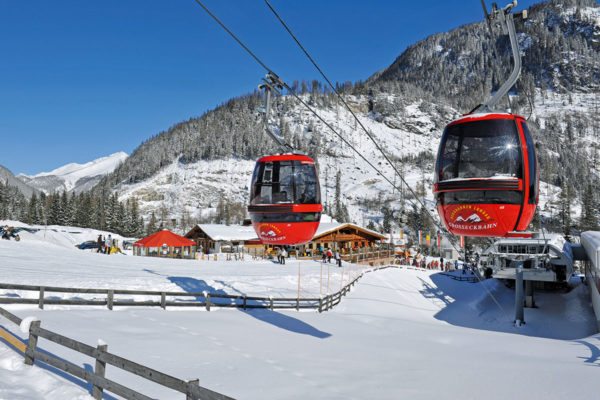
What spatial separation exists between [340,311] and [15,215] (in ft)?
339

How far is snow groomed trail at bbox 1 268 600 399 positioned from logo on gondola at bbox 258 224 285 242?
114 inches

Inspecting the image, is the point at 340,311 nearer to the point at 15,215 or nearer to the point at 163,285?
the point at 163,285

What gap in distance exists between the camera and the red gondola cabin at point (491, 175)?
728 centimetres

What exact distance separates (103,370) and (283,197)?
19.8 ft

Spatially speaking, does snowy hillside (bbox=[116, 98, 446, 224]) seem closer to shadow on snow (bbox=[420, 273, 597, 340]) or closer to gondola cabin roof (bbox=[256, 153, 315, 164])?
shadow on snow (bbox=[420, 273, 597, 340])

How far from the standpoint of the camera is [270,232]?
11.1 metres

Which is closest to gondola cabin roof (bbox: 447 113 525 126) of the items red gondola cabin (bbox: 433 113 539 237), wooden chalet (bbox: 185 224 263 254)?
red gondola cabin (bbox: 433 113 539 237)

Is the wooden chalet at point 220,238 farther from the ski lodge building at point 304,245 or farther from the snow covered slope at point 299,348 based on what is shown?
the snow covered slope at point 299,348

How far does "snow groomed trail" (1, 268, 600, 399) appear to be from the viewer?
7.73 meters

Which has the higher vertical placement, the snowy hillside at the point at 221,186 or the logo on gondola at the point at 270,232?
the snowy hillside at the point at 221,186

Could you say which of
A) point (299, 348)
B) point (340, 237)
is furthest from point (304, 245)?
point (299, 348)

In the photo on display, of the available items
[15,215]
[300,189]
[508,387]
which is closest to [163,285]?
[300,189]

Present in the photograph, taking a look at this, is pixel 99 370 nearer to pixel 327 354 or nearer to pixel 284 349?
pixel 284 349

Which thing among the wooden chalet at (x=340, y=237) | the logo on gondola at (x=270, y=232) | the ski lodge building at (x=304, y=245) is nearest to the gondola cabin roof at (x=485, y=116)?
the logo on gondola at (x=270, y=232)
